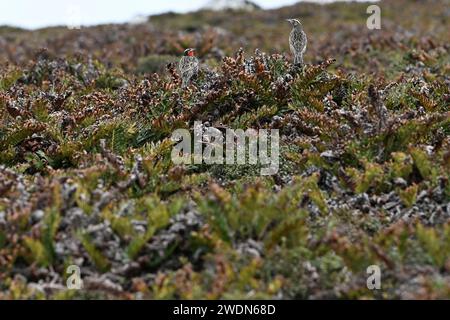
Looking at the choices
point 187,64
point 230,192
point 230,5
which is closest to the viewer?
point 230,192

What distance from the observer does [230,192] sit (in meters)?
6.82

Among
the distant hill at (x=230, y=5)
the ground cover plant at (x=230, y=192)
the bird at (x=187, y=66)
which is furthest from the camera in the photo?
the distant hill at (x=230, y=5)

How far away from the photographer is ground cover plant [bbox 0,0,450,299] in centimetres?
521

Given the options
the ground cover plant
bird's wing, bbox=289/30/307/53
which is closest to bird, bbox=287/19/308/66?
bird's wing, bbox=289/30/307/53

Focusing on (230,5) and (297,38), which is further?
(230,5)

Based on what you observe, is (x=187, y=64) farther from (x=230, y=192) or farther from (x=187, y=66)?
(x=230, y=192)

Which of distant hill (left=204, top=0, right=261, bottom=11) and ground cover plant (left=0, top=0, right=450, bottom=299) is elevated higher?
distant hill (left=204, top=0, right=261, bottom=11)

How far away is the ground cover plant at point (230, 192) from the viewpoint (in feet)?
17.1

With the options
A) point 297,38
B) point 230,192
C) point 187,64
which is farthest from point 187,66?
point 230,192

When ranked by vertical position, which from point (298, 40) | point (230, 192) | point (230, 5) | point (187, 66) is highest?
point (230, 5)

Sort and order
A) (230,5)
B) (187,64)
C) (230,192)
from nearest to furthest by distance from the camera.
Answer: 1. (230,192)
2. (187,64)
3. (230,5)

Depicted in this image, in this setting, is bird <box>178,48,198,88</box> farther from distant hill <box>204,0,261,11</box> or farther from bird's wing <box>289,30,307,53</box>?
distant hill <box>204,0,261,11</box>

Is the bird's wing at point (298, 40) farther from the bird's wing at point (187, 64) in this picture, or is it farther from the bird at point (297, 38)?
the bird's wing at point (187, 64)

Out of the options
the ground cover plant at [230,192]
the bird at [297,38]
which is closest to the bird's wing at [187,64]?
the ground cover plant at [230,192]
